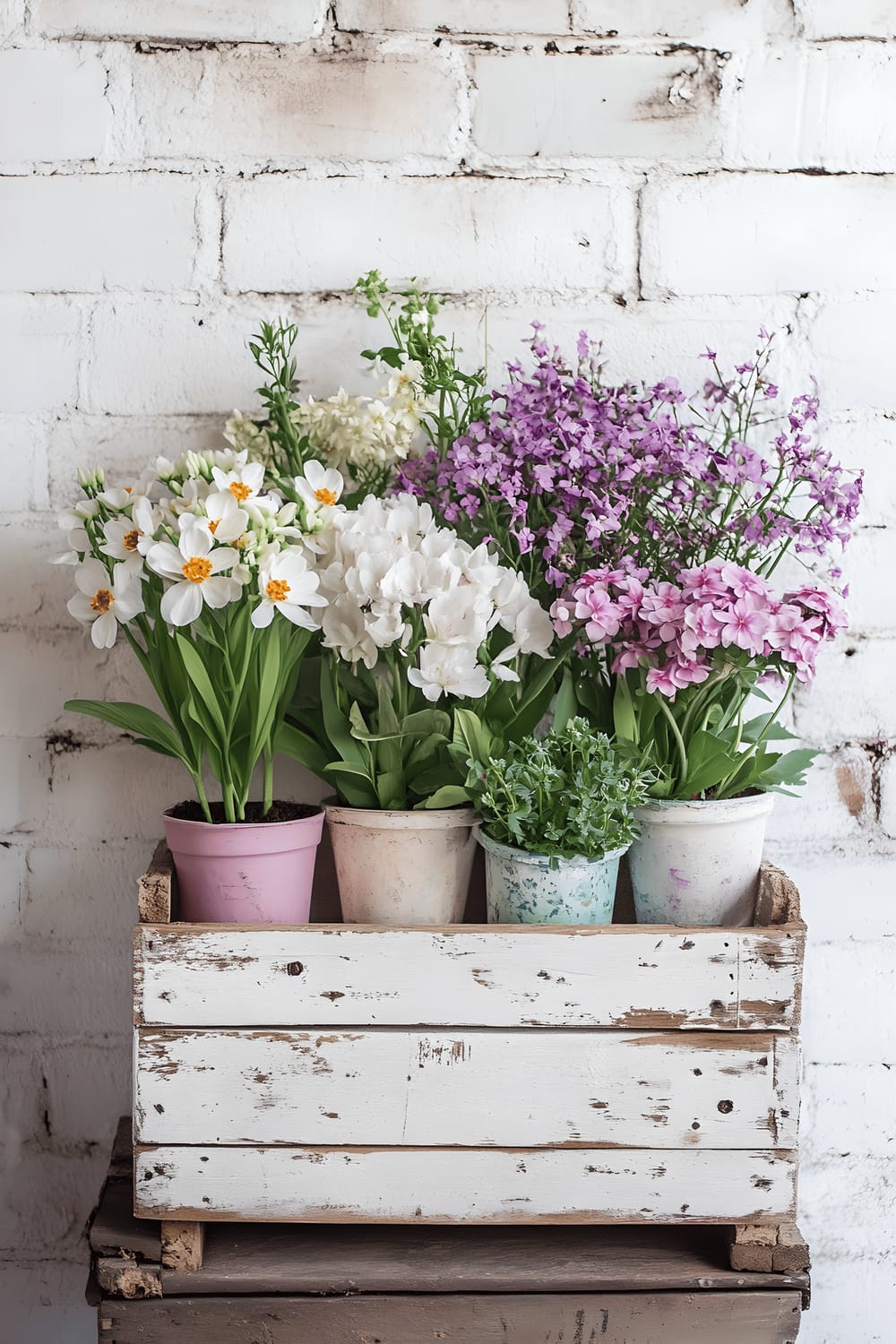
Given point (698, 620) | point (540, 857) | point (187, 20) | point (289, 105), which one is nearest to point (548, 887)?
point (540, 857)

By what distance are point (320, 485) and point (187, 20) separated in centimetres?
54

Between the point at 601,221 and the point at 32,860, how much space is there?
33.8 inches

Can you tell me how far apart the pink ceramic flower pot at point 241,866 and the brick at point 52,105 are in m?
0.67

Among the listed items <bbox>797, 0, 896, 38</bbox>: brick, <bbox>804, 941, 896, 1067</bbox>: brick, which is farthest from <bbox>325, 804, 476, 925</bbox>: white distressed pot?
<bbox>797, 0, 896, 38</bbox>: brick

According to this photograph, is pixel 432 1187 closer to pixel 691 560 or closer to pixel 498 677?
pixel 498 677

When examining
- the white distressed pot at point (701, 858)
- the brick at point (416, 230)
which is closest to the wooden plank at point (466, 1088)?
the white distressed pot at point (701, 858)

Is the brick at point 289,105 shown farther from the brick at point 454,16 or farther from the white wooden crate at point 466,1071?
the white wooden crate at point 466,1071

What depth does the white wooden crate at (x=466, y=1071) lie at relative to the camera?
31.4 inches

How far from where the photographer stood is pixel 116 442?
1.05 m

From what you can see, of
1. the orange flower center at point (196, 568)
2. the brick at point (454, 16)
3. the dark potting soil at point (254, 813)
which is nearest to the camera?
the orange flower center at point (196, 568)

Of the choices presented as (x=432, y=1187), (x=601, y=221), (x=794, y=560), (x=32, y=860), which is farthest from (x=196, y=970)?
(x=601, y=221)

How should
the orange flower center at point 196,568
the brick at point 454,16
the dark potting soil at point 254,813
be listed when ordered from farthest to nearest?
the brick at point 454,16
the dark potting soil at point 254,813
the orange flower center at point 196,568

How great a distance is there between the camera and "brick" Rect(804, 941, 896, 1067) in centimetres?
108

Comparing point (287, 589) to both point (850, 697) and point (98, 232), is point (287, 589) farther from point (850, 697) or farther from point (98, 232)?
point (850, 697)
